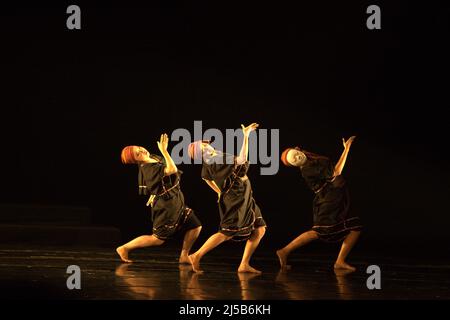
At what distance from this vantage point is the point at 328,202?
23.7 ft

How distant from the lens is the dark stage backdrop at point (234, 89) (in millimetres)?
11500

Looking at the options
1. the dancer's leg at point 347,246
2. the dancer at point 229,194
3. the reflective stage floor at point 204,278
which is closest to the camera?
the reflective stage floor at point 204,278

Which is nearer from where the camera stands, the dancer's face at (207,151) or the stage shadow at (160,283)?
the stage shadow at (160,283)

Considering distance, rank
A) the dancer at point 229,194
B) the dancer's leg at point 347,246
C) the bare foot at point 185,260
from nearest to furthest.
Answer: the dancer at point 229,194 < the dancer's leg at point 347,246 < the bare foot at point 185,260

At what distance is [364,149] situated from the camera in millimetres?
11656

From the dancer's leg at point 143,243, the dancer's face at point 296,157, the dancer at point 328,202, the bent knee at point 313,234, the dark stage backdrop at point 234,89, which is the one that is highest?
the dark stage backdrop at point 234,89

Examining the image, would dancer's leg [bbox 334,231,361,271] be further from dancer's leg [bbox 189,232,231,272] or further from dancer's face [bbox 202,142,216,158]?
dancer's face [bbox 202,142,216,158]

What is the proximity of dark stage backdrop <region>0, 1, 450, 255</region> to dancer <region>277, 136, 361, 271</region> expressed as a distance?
4260 mm

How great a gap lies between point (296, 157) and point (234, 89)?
184 inches

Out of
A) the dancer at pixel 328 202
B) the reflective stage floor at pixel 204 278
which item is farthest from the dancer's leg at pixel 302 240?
the reflective stage floor at pixel 204 278

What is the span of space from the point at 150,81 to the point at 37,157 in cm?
206

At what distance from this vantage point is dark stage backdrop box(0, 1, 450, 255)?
37.7 ft

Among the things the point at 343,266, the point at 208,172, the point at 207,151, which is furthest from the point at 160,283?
the point at 343,266

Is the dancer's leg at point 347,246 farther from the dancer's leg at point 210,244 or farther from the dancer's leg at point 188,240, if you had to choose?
the dancer's leg at point 188,240
